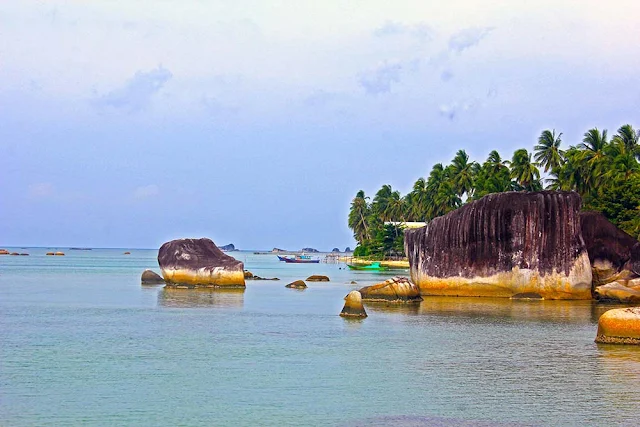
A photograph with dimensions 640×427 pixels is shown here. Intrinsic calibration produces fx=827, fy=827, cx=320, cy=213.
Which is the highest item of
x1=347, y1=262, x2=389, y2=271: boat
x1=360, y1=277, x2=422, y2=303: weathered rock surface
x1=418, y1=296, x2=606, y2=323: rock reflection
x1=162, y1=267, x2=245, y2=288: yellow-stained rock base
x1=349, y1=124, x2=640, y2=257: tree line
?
x1=349, y1=124, x2=640, y2=257: tree line

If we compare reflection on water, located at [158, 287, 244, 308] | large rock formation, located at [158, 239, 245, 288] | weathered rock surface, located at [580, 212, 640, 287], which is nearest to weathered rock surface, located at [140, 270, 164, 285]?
reflection on water, located at [158, 287, 244, 308]

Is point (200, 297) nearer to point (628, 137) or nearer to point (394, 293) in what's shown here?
point (394, 293)

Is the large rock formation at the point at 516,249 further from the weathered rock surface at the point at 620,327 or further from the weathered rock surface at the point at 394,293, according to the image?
the weathered rock surface at the point at 620,327

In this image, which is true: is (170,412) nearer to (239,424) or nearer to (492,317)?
(239,424)

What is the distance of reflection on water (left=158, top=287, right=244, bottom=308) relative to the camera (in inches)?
1823

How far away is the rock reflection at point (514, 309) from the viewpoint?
3892cm

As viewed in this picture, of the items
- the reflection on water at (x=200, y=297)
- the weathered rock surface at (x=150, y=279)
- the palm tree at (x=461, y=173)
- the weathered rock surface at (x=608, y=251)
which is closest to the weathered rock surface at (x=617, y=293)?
the weathered rock surface at (x=608, y=251)

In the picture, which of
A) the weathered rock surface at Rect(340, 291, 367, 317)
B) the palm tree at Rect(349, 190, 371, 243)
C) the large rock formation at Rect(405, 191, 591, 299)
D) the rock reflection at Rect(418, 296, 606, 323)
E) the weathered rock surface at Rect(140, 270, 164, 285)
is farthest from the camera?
the palm tree at Rect(349, 190, 371, 243)

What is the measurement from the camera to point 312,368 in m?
23.8

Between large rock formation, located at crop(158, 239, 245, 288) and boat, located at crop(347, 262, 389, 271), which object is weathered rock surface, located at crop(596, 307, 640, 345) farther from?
boat, located at crop(347, 262, 389, 271)

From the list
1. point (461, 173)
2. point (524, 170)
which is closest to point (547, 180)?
point (524, 170)

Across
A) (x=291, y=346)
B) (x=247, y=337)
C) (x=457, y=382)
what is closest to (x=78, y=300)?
(x=247, y=337)

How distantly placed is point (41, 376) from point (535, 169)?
71.4 metres

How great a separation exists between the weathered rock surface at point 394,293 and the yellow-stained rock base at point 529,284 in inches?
171
